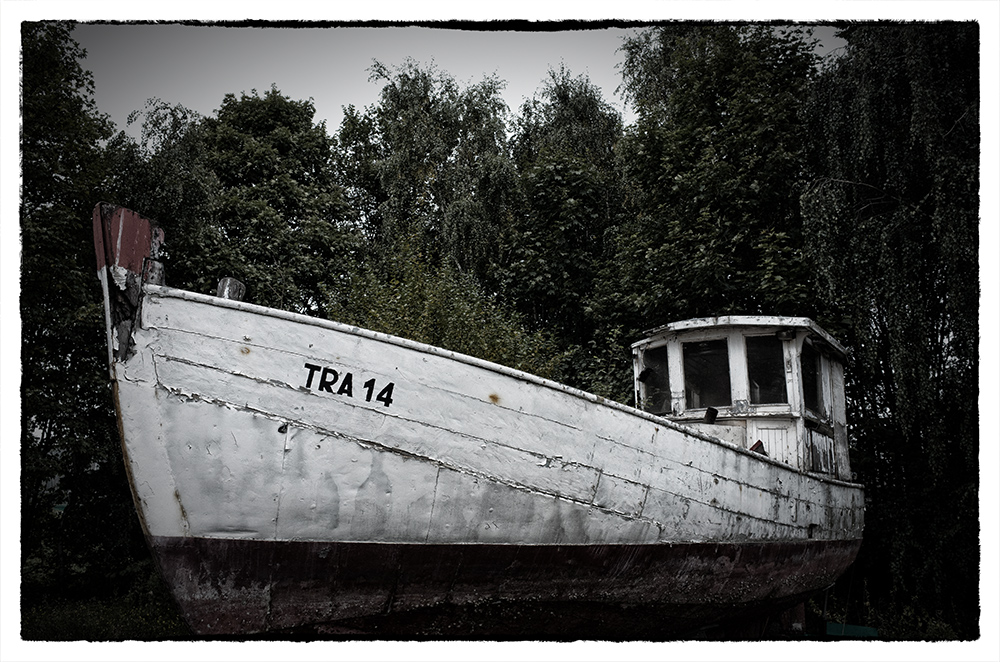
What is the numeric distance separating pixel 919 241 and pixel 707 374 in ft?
6.94

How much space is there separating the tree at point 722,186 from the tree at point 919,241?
2.30 metres

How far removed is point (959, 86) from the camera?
18.7 ft

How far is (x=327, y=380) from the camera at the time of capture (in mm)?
4047

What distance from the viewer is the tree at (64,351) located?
7223 mm

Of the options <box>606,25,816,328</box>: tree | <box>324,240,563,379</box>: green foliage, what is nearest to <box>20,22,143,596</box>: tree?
<box>324,240,563,379</box>: green foliage

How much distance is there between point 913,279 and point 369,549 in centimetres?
510

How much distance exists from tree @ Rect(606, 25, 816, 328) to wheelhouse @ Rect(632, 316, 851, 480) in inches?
123

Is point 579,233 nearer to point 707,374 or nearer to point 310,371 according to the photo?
point 707,374

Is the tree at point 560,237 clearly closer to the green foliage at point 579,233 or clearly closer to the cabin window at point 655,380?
the green foliage at point 579,233

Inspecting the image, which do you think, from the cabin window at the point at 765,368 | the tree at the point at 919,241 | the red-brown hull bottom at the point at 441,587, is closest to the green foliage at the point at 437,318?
the cabin window at the point at 765,368

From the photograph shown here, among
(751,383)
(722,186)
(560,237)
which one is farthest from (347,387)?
(560,237)

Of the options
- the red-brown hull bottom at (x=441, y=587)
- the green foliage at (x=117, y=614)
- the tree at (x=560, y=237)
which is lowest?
the green foliage at (x=117, y=614)
